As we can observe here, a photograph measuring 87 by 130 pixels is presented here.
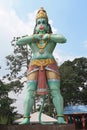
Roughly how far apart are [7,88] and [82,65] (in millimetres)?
13923

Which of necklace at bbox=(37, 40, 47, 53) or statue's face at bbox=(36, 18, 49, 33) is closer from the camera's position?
necklace at bbox=(37, 40, 47, 53)

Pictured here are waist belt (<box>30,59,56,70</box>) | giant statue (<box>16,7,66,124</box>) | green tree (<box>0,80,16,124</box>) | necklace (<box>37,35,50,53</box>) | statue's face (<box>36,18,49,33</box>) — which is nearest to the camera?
giant statue (<box>16,7,66,124</box>)

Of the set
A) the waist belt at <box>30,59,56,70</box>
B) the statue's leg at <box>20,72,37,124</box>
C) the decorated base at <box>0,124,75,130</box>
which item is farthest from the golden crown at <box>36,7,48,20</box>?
the decorated base at <box>0,124,75,130</box>

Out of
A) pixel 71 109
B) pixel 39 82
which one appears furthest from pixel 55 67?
pixel 71 109

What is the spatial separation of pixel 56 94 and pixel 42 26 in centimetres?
205

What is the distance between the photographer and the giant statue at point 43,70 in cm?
774

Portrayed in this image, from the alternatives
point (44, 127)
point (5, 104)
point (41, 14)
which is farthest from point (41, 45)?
point (5, 104)

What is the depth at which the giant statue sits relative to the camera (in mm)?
7738

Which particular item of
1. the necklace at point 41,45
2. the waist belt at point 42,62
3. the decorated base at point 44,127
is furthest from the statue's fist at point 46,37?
the decorated base at point 44,127

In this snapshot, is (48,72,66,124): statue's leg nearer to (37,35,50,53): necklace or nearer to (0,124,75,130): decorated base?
(0,124,75,130): decorated base

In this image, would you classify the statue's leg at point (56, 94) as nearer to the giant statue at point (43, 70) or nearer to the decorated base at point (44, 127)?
the giant statue at point (43, 70)

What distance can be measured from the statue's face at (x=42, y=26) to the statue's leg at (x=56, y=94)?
4.40 feet

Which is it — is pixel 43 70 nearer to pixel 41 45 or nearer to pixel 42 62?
pixel 42 62

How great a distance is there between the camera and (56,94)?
771 centimetres
